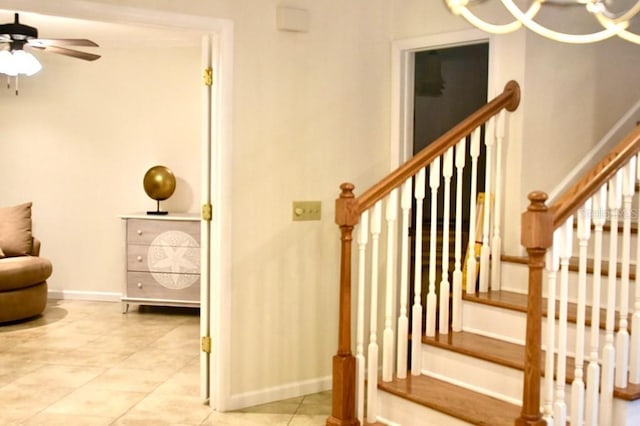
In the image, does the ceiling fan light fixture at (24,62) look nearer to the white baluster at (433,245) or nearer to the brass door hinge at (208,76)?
the brass door hinge at (208,76)

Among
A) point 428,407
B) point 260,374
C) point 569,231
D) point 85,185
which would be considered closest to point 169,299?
point 85,185

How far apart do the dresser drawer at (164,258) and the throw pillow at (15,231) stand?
0.93 meters

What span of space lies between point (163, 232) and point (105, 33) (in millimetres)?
1890

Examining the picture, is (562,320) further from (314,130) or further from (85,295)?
(85,295)

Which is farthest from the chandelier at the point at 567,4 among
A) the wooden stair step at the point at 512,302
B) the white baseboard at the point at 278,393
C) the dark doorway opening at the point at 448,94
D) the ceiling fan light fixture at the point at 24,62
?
the ceiling fan light fixture at the point at 24,62

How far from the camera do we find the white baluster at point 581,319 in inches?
102

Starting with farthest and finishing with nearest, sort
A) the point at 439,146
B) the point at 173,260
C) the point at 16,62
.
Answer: the point at 173,260 → the point at 16,62 → the point at 439,146

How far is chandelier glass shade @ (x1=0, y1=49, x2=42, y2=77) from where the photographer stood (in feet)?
16.4

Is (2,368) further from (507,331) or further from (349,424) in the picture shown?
(507,331)

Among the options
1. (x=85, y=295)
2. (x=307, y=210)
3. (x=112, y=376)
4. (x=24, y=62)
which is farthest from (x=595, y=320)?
(x=85, y=295)

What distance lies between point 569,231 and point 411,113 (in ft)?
6.32

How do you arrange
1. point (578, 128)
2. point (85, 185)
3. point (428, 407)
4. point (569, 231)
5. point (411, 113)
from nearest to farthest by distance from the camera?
1. point (569, 231)
2. point (428, 407)
3. point (578, 128)
4. point (411, 113)
5. point (85, 185)

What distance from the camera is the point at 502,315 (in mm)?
3439

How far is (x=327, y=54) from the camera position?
13.3 feet
